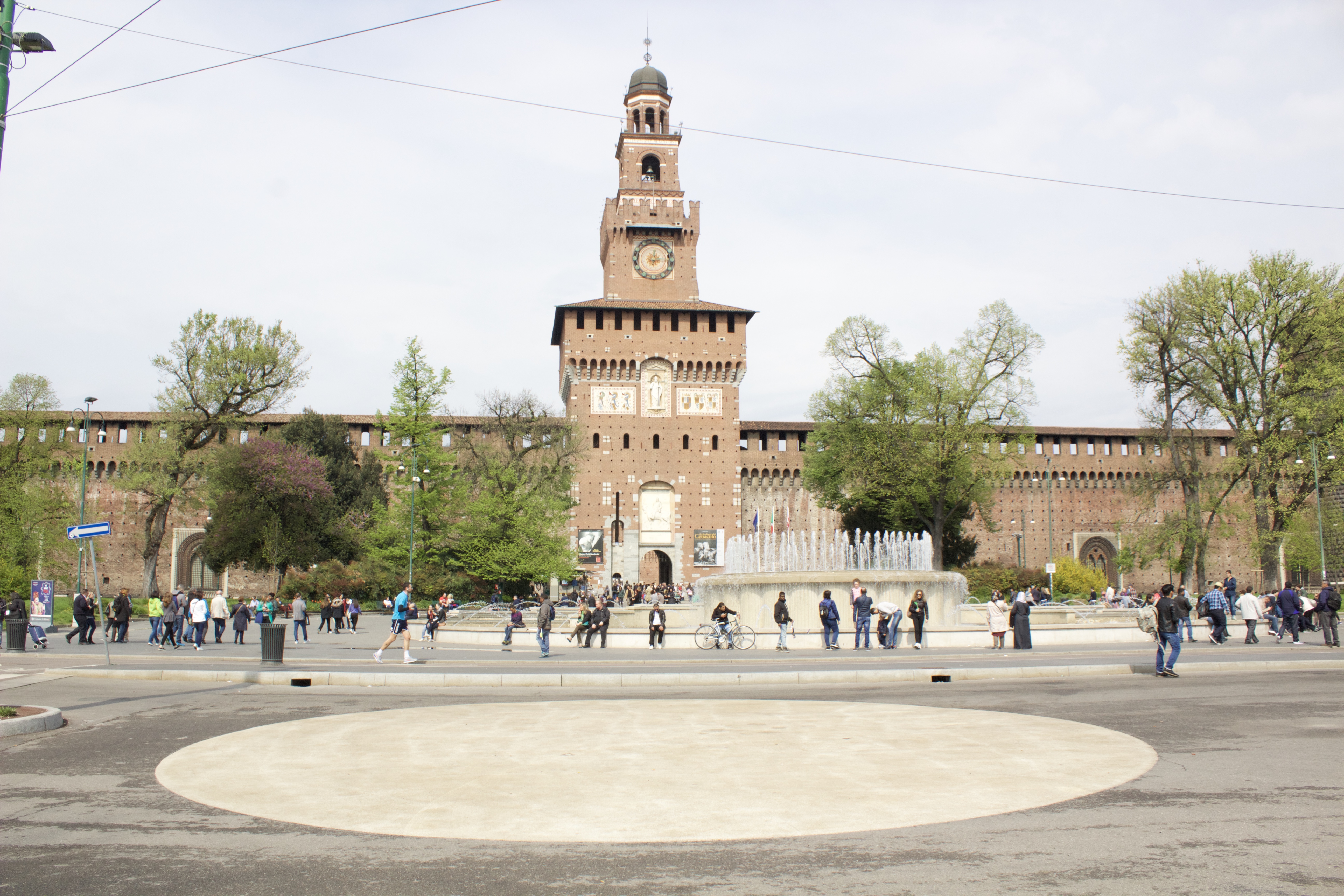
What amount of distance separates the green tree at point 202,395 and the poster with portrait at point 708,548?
21.5 meters

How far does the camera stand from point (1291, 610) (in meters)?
20.8

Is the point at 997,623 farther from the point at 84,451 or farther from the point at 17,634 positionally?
the point at 84,451

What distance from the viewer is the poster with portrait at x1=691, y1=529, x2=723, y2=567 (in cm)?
5116

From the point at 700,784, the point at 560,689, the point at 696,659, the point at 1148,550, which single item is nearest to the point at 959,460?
the point at 1148,550

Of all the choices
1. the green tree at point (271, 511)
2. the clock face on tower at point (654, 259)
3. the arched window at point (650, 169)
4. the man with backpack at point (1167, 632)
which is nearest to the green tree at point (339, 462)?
the green tree at point (271, 511)

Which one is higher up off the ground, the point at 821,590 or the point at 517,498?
the point at 517,498

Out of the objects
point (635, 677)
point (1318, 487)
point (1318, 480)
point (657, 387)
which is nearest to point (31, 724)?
point (635, 677)

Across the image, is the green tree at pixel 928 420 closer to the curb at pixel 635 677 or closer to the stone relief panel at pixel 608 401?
the stone relief panel at pixel 608 401

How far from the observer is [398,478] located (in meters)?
41.3

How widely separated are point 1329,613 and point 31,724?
890 inches

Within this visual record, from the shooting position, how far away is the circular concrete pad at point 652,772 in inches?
228

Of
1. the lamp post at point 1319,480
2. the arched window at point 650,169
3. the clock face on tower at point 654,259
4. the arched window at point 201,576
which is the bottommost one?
the arched window at point 201,576

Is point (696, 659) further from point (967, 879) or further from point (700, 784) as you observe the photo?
point (967, 879)

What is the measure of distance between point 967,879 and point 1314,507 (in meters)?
42.7
